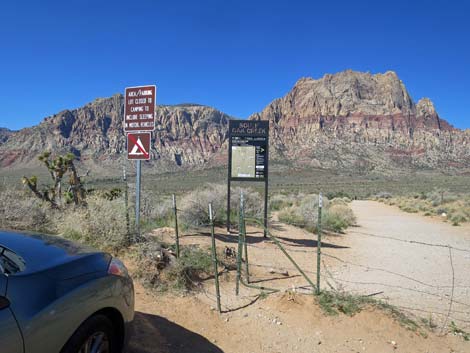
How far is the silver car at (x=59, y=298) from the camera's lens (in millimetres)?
2320

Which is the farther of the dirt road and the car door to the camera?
the dirt road

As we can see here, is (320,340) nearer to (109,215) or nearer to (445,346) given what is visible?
(445,346)

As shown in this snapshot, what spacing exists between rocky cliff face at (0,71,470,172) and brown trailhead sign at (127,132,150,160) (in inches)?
3633

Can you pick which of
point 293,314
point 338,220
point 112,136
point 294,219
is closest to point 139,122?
point 293,314

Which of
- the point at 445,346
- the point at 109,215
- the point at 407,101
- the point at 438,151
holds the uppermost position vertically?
the point at 407,101

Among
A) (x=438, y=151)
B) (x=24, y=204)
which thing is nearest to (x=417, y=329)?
(x=24, y=204)

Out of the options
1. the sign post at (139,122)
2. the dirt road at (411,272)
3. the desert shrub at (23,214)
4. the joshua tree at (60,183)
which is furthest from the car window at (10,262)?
the joshua tree at (60,183)

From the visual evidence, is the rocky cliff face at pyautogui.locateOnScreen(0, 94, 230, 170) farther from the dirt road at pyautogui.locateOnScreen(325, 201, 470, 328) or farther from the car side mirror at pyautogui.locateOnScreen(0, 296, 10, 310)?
the car side mirror at pyautogui.locateOnScreen(0, 296, 10, 310)

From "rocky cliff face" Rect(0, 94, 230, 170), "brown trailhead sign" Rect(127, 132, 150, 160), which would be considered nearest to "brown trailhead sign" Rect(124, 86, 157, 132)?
"brown trailhead sign" Rect(127, 132, 150, 160)

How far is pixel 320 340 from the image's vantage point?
185 inches

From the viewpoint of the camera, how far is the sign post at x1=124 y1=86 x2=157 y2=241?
25.5 ft

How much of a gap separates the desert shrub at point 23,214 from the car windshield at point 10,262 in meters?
5.92

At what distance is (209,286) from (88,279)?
375cm

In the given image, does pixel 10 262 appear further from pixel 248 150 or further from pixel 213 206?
pixel 213 206
